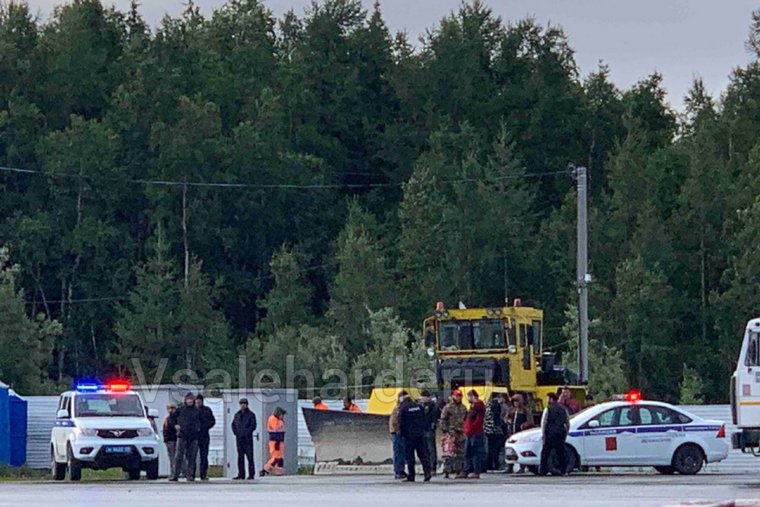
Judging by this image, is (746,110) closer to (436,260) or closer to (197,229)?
(436,260)

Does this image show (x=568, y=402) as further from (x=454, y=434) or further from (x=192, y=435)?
(x=192, y=435)

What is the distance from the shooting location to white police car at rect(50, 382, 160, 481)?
35.4 m

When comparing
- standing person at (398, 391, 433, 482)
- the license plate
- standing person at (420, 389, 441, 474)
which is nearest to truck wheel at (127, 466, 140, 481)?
the license plate

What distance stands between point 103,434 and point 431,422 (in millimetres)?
6496

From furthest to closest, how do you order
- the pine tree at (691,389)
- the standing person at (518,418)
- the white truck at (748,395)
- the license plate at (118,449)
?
1. the pine tree at (691,389)
2. the standing person at (518,418)
3. the license plate at (118,449)
4. the white truck at (748,395)

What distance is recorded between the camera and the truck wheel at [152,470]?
119ft

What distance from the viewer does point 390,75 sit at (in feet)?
290

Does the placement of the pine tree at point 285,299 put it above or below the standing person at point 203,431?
above

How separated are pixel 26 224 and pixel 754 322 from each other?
52.1 m

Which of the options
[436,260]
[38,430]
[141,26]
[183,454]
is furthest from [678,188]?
[183,454]

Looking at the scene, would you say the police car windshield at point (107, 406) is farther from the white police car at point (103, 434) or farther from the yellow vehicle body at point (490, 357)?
the yellow vehicle body at point (490, 357)

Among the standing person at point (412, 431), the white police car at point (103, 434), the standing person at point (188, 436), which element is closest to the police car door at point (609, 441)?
the standing person at point (412, 431)

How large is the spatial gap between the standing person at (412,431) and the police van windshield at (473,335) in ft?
25.7

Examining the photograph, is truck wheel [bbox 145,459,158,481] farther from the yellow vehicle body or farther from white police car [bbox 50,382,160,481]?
the yellow vehicle body
